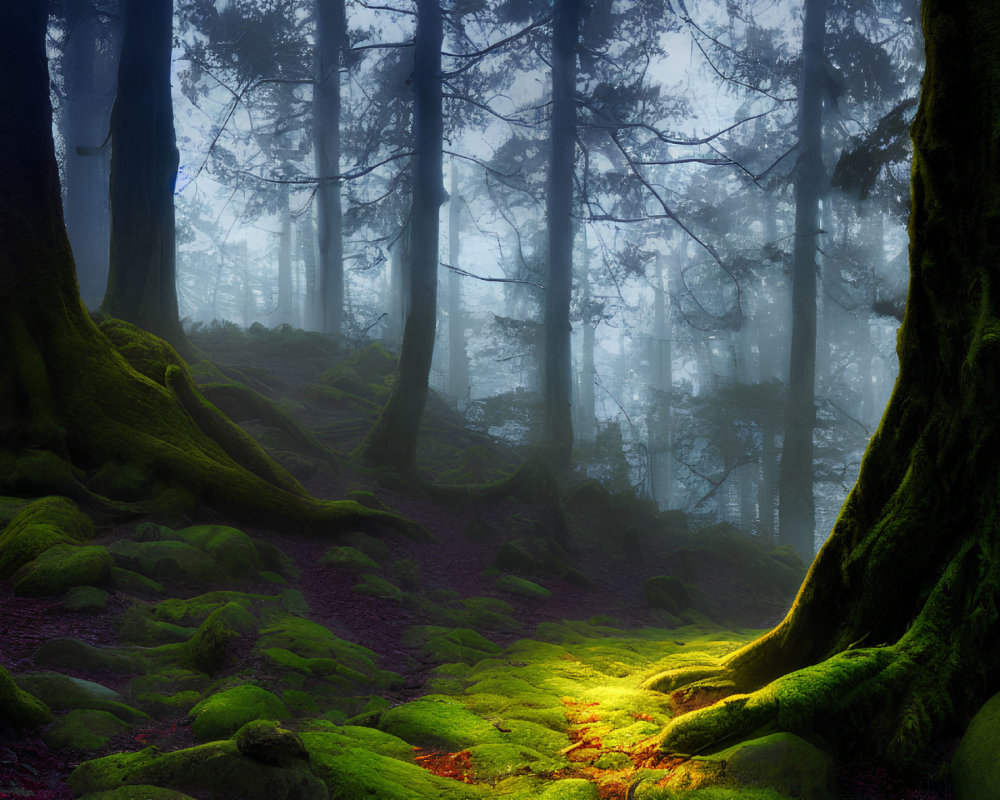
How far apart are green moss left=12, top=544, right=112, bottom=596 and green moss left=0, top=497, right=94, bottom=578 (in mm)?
113

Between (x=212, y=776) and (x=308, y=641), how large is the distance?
2.36 meters

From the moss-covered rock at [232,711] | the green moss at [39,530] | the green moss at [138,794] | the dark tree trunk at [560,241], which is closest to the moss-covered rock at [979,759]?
the green moss at [138,794]

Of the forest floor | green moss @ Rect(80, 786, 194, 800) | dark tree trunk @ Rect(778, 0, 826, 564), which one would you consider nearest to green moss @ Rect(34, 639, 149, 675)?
the forest floor

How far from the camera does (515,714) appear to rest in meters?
3.84

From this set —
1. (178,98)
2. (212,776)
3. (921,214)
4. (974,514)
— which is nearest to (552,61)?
(178,98)

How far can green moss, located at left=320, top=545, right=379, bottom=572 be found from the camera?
Result: 23.3 feet

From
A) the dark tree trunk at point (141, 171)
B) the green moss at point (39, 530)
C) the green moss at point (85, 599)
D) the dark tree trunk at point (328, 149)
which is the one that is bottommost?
Result: the green moss at point (85, 599)

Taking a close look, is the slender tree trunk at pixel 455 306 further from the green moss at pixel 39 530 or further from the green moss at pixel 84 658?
the green moss at pixel 84 658

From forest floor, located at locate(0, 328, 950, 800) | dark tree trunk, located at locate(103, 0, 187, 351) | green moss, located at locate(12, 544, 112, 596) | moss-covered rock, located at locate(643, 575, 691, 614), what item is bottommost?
moss-covered rock, located at locate(643, 575, 691, 614)

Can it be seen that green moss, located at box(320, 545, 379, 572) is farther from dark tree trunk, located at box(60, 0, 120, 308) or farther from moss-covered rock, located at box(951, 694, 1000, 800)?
dark tree trunk, located at box(60, 0, 120, 308)

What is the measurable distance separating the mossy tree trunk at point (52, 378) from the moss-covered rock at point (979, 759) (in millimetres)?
6423

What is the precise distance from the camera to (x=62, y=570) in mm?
4293

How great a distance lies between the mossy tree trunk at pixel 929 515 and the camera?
2.50 meters

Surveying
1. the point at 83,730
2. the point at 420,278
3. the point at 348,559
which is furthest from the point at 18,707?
the point at 420,278
